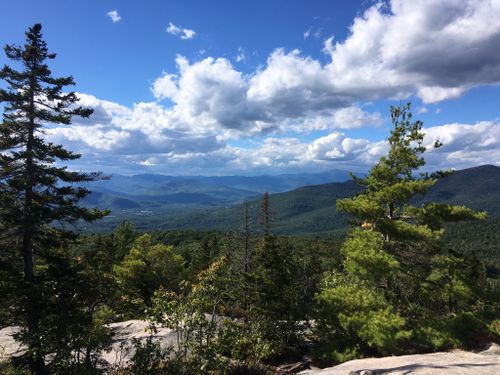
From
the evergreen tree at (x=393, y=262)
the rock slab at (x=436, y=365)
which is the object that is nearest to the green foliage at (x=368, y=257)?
the evergreen tree at (x=393, y=262)

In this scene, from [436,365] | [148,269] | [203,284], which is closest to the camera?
[436,365]

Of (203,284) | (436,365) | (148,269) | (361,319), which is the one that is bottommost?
(148,269)

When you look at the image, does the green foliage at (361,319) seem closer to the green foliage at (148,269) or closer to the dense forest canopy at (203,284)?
the dense forest canopy at (203,284)

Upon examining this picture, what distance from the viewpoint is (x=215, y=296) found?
17.4 metres

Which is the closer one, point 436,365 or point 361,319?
point 436,365

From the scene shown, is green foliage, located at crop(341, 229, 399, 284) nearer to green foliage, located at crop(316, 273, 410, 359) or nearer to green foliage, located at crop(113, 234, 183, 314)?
green foliage, located at crop(316, 273, 410, 359)

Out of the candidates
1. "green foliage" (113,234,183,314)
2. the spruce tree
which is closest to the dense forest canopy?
the spruce tree

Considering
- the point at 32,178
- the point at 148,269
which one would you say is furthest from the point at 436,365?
the point at 148,269

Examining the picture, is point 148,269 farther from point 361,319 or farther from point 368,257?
point 368,257

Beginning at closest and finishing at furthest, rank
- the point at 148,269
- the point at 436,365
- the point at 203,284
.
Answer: the point at 436,365 → the point at 203,284 → the point at 148,269

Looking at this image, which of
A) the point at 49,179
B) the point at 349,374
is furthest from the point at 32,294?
the point at 349,374

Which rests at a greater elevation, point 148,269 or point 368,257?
point 368,257

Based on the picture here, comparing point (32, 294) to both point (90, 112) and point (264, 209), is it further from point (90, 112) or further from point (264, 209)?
point (264, 209)

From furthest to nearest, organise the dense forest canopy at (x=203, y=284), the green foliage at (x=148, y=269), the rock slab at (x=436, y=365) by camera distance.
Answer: the green foliage at (x=148, y=269) < the dense forest canopy at (x=203, y=284) < the rock slab at (x=436, y=365)
